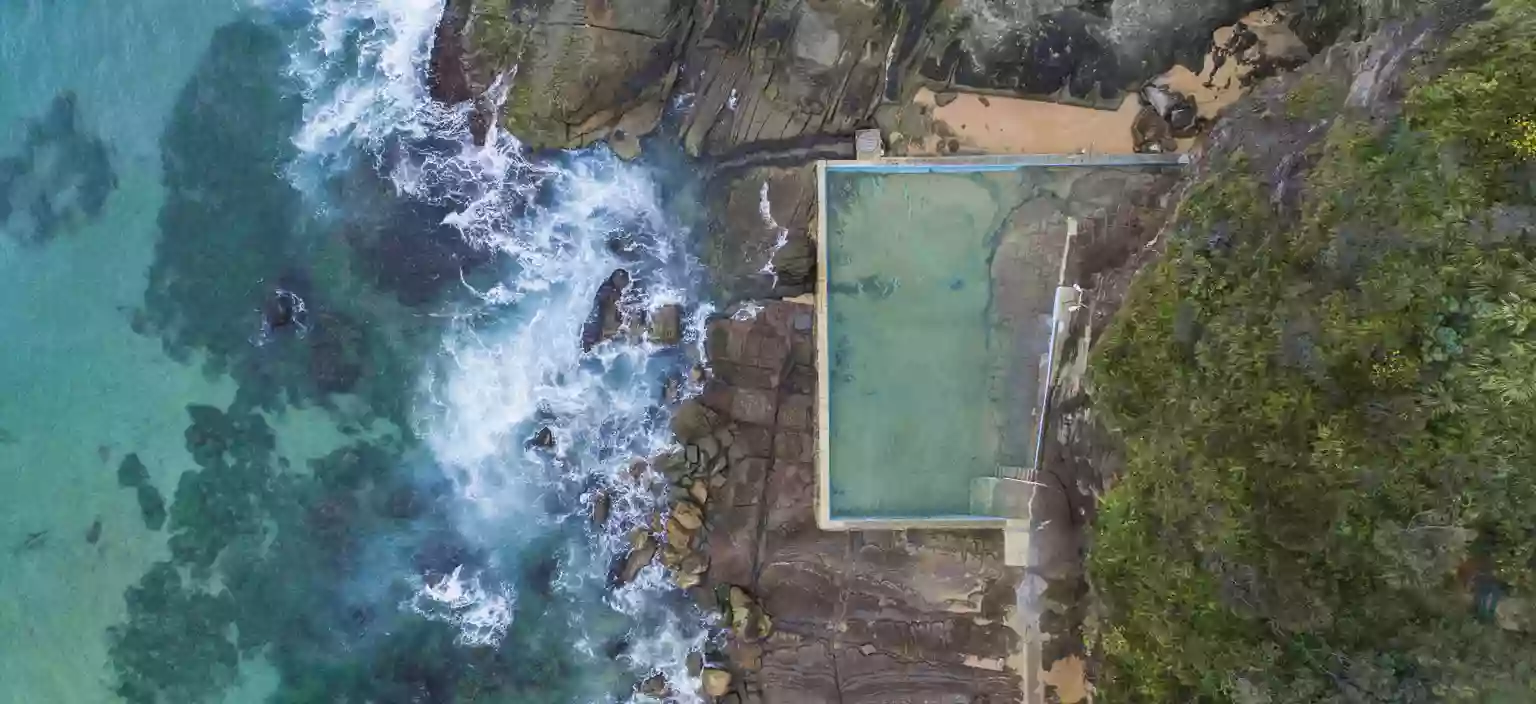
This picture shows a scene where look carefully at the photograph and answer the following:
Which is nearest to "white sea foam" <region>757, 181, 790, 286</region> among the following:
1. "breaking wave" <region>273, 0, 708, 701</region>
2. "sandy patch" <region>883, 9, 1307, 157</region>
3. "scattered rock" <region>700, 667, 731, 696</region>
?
"breaking wave" <region>273, 0, 708, 701</region>

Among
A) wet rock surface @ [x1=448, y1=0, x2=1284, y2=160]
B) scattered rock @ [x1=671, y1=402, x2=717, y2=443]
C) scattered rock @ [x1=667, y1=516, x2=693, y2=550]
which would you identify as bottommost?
→ scattered rock @ [x1=667, y1=516, x2=693, y2=550]

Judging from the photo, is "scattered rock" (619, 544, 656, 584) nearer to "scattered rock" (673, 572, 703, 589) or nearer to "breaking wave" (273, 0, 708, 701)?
"breaking wave" (273, 0, 708, 701)

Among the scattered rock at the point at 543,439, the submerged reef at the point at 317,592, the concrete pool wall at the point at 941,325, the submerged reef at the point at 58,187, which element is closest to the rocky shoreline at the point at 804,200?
the concrete pool wall at the point at 941,325

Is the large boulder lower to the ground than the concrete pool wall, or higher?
higher

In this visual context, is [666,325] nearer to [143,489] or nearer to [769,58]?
[769,58]

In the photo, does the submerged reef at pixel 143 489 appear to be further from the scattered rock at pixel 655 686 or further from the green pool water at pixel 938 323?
the green pool water at pixel 938 323

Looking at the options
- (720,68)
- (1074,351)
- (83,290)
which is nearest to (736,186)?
(720,68)
